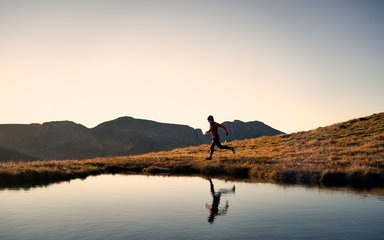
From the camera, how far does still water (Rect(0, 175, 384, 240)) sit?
1180 centimetres

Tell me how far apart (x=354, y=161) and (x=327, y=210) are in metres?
14.8

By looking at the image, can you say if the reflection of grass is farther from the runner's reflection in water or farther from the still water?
the runner's reflection in water

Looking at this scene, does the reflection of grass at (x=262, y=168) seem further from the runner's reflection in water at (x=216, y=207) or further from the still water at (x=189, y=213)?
the runner's reflection in water at (x=216, y=207)

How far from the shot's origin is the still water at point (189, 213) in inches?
465

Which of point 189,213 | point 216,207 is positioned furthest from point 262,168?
point 189,213

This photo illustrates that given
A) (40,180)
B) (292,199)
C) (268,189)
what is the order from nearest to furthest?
(292,199) < (268,189) < (40,180)

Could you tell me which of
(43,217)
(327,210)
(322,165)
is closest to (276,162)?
(322,165)

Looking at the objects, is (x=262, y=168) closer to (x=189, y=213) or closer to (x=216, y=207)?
(x=216, y=207)

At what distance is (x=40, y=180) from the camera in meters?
24.8

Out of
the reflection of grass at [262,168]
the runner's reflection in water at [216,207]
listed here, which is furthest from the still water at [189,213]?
the reflection of grass at [262,168]

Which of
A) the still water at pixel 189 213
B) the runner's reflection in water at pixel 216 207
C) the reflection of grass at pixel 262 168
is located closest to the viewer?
the still water at pixel 189 213

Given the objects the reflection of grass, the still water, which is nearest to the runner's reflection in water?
the still water

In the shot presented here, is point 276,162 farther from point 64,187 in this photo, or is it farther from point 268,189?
point 64,187

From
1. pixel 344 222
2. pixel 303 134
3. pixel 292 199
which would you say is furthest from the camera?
pixel 303 134
